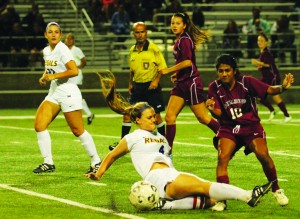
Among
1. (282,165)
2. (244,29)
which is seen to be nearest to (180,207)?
(282,165)

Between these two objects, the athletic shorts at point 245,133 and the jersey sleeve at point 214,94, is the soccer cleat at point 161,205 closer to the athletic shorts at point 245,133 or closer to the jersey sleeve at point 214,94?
the athletic shorts at point 245,133

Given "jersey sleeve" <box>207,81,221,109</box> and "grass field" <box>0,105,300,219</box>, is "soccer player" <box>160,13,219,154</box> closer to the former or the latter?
"grass field" <box>0,105,300,219</box>

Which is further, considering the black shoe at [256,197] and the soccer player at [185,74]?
the soccer player at [185,74]

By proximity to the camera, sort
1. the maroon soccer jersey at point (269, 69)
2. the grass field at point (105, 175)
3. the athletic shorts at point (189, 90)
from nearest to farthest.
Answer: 1. the grass field at point (105, 175)
2. the athletic shorts at point (189, 90)
3. the maroon soccer jersey at point (269, 69)

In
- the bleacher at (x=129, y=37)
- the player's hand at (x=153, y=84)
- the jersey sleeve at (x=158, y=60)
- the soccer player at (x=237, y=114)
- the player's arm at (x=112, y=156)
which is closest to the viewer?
the player's arm at (x=112, y=156)

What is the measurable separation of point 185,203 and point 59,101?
3.95 meters

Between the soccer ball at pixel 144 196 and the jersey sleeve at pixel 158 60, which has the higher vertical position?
the jersey sleeve at pixel 158 60

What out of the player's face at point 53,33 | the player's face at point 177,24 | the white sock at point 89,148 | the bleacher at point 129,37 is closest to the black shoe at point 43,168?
the white sock at point 89,148

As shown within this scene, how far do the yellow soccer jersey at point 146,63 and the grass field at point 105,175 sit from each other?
4.52ft

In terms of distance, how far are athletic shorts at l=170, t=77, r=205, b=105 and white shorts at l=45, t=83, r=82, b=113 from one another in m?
1.82

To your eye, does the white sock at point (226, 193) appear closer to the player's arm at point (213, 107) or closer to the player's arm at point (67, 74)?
the player's arm at point (213, 107)

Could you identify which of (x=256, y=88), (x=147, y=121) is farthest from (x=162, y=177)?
(x=256, y=88)

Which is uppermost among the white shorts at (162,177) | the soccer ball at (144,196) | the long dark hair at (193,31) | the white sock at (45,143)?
the long dark hair at (193,31)

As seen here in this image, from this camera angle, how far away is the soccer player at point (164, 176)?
10125 millimetres
